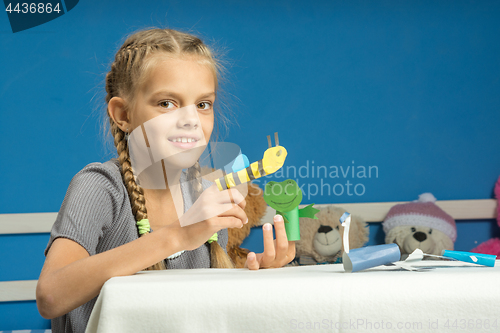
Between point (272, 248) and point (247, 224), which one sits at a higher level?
point (272, 248)

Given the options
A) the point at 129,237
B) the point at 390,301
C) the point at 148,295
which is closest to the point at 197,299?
the point at 148,295

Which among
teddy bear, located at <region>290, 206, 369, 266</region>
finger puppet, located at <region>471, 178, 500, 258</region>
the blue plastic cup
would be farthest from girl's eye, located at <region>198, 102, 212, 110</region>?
finger puppet, located at <region>471, 178, 500, 258</region>

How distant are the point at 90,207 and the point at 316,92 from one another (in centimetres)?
106

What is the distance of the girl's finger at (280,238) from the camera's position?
54cm

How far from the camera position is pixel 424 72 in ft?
4.79

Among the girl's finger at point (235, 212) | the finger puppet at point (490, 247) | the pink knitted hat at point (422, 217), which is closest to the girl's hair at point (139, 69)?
the girl's finger at point (235, 212)

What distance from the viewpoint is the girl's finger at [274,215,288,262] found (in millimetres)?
538

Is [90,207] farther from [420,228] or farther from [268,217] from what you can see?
[420,228]

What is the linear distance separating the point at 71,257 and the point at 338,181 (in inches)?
43.3

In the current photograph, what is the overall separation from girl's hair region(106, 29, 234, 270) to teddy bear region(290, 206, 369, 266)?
0.56 metres

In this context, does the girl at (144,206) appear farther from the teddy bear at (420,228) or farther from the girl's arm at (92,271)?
the teddy bear at (420,228)

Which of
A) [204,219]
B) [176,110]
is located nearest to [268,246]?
[204,219]

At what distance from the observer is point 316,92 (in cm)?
144

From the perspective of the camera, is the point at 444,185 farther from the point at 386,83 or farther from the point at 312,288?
the point at 312,288
